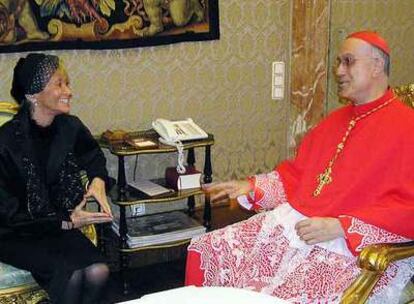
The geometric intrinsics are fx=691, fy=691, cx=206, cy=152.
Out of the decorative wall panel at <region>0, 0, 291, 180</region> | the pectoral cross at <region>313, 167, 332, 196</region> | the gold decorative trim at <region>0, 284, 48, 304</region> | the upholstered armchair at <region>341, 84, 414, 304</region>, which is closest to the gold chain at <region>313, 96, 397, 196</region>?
the pectoral cross at <region>313, 167, 332, 196</region>

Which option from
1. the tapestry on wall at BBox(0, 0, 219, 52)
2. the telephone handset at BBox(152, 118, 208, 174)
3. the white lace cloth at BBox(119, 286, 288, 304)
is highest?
the tapestry on wall at BBox(0, 0, 219, 52)

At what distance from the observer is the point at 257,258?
8.76ft

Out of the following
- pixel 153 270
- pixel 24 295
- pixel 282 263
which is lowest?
pixel 153 270

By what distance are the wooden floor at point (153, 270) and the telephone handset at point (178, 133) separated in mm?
608

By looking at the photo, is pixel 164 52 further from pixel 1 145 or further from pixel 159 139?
pixel 1 145

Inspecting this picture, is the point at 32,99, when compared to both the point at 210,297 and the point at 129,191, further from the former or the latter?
the point at 210,297

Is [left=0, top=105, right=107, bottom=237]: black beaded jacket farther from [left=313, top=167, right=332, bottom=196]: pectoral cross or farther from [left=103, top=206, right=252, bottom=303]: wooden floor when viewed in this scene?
[left=313, top=167, right=332, bottom=196]: pectoral cross

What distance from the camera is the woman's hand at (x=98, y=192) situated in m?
3.01

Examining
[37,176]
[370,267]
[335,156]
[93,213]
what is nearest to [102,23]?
[37,176]

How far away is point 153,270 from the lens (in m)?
3.90

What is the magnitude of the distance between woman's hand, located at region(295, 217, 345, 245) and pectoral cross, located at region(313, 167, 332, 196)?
0.25 metres

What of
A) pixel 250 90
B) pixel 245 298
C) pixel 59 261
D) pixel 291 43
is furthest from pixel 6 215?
pixel 291 43

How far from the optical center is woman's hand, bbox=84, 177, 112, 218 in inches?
119

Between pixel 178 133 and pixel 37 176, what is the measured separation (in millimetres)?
894
